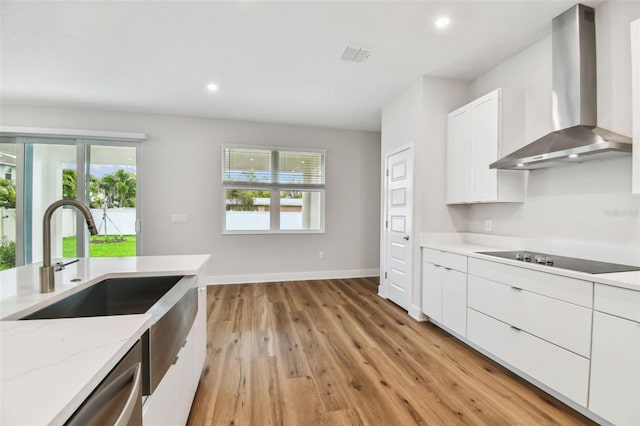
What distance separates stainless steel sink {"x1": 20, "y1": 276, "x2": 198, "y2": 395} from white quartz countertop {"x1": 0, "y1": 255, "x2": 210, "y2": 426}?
116 millimetres

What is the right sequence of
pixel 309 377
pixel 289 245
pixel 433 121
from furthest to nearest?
pixel 289 245 → pixel 433 121 → pixel 309 377

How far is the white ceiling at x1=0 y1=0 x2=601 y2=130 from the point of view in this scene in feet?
7.09

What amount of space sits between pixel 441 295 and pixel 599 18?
8.45 ft

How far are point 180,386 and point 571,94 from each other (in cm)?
328

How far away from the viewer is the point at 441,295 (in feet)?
9.32

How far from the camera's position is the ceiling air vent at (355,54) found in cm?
A: 266

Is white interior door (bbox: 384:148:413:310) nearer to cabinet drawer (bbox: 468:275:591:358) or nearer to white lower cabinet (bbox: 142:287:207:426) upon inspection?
cabinet drawer (bbox: 468:275:591:358)

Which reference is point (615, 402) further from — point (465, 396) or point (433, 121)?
point (433, 121)

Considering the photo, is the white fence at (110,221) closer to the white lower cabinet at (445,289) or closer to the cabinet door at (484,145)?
the white lower cabinet at (445,289)

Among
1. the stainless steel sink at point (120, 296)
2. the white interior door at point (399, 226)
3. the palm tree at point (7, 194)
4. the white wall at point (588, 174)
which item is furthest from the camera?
the palm tree at point (7, 194)

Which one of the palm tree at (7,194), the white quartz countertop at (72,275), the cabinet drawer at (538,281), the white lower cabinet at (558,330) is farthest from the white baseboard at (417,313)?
the palm tree at (7,194)

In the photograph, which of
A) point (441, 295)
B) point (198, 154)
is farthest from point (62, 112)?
point (441, 295)

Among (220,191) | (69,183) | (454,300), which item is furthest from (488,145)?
(69,183)

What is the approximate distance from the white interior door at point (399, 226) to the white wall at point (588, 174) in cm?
98
